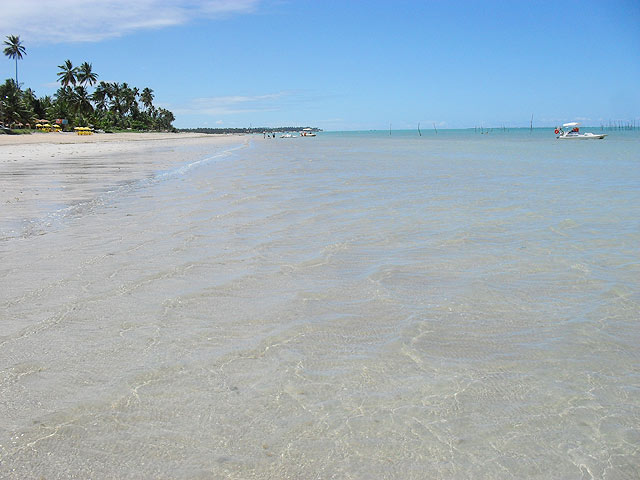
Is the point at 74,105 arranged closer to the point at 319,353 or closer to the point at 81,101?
the point at 81,101

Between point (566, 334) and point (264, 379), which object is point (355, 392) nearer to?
point (264, 379)

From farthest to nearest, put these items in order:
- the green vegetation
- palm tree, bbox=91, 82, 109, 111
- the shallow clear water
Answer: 1. palm tree, bbox=91, 82, 109, 111
2. the green vegetation
3. the shallow clear water

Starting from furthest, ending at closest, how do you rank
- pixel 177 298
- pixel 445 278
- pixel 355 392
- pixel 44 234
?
pixel 44 234 → pixel 445 278 → pixel 177 298 → pixel 355 392

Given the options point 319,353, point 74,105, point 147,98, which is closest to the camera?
point 319,353

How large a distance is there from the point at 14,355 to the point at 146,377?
1.16 m

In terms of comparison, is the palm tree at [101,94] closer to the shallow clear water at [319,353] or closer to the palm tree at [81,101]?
the palm tree at [81,101]

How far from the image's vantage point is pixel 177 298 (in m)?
5.56

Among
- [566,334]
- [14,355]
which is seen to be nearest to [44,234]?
[14,355]

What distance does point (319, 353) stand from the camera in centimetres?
426

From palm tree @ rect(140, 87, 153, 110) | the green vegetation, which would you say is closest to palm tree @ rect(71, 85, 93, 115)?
the green vegetation

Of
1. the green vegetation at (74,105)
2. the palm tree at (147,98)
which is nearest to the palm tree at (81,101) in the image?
the green vegetation at (74,105)

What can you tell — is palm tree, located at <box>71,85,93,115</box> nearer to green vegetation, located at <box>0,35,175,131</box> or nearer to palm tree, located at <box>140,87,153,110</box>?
green vegetation, located at <box>0,35,175,131</box>

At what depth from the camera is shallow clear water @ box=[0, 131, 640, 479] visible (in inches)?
116

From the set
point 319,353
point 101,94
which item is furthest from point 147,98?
point 319,353
